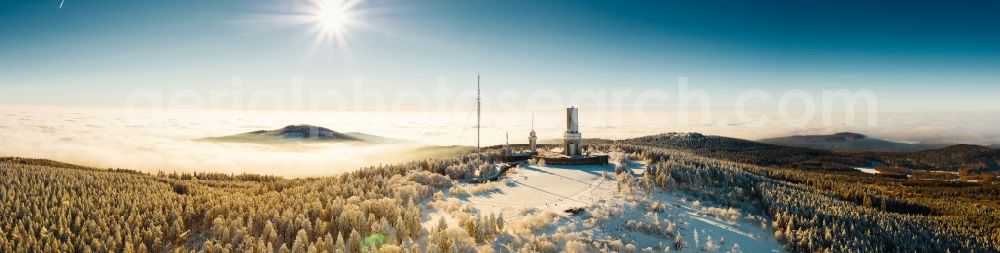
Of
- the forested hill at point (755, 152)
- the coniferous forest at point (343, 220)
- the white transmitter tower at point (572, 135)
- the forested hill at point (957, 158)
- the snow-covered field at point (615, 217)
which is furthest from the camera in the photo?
the forested hill at point (957, 158)

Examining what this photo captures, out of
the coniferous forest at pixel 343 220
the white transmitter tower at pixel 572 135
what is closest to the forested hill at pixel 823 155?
the white transmitter tower at pixel 572 135

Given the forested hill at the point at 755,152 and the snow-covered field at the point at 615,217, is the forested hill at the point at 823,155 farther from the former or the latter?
the snow-covered field at the point at 615,217

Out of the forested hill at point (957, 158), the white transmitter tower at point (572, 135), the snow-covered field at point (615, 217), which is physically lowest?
the forested hill at point (957, 158)

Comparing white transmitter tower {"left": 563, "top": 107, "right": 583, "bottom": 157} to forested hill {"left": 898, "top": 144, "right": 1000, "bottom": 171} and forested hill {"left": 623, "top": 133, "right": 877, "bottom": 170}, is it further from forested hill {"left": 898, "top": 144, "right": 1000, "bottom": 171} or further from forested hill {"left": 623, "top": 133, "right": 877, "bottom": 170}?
forested hill {"left": 898, "top": 144, "right": 1000, "bottom": 171}

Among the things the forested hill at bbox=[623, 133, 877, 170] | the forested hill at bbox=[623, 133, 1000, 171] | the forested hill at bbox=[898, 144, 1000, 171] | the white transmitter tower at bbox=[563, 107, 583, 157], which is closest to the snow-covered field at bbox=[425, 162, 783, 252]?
the white transmitter tower at bbox=[563, 107, 583, 157]

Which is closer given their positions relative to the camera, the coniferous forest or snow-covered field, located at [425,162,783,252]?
the coniferous forest

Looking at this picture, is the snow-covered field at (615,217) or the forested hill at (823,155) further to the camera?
the forested hill at (823,155)

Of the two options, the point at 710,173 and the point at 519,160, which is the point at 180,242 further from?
the point at 710,173

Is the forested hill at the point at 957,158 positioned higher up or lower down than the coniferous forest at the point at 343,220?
lower down

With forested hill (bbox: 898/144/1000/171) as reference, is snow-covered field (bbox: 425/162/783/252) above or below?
above
